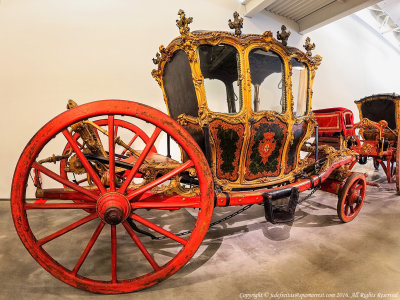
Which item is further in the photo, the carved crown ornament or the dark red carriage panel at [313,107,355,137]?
the dark red carriage panel at [313,107,355,137]

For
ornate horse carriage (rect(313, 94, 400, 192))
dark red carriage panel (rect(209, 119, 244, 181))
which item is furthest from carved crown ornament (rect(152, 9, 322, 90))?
ornate horse carriage (rect(313, 94, 400, 192))

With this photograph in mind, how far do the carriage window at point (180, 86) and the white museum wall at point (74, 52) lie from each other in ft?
5.90

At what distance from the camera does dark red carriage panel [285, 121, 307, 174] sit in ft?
7.03

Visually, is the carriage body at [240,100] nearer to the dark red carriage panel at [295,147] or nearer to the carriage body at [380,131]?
the dark red carriage panel at [295,147]

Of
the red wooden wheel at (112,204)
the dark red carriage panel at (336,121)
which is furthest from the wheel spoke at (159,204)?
the dark red carriage panel at (336,121)

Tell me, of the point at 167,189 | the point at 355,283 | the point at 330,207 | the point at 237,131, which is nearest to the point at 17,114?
the point at 167,189

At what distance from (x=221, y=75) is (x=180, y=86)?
39 cm

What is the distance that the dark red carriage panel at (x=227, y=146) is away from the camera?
1807 millimetres

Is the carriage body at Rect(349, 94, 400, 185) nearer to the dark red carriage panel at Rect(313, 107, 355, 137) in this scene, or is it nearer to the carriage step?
the dark red carriage panel at Rect(313, 107, 355, 137)

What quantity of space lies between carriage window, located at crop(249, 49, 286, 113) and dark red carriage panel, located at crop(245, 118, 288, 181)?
0.57 feet

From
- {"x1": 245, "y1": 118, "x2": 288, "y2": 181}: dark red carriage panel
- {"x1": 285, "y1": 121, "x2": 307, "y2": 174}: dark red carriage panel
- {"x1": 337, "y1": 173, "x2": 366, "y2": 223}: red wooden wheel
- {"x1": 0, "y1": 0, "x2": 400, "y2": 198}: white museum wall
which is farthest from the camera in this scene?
{"x1": 0, "y1": 0, "x2": 400, "y2": 198}: white museum wall

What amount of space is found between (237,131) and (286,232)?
124cm

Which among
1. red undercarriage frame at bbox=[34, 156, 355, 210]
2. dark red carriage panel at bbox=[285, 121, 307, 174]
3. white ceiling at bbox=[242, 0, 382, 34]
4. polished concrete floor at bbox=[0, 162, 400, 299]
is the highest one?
white ceiling at bbox=[242, 0, 382, 34]

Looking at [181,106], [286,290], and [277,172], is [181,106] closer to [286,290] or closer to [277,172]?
[277,172]
